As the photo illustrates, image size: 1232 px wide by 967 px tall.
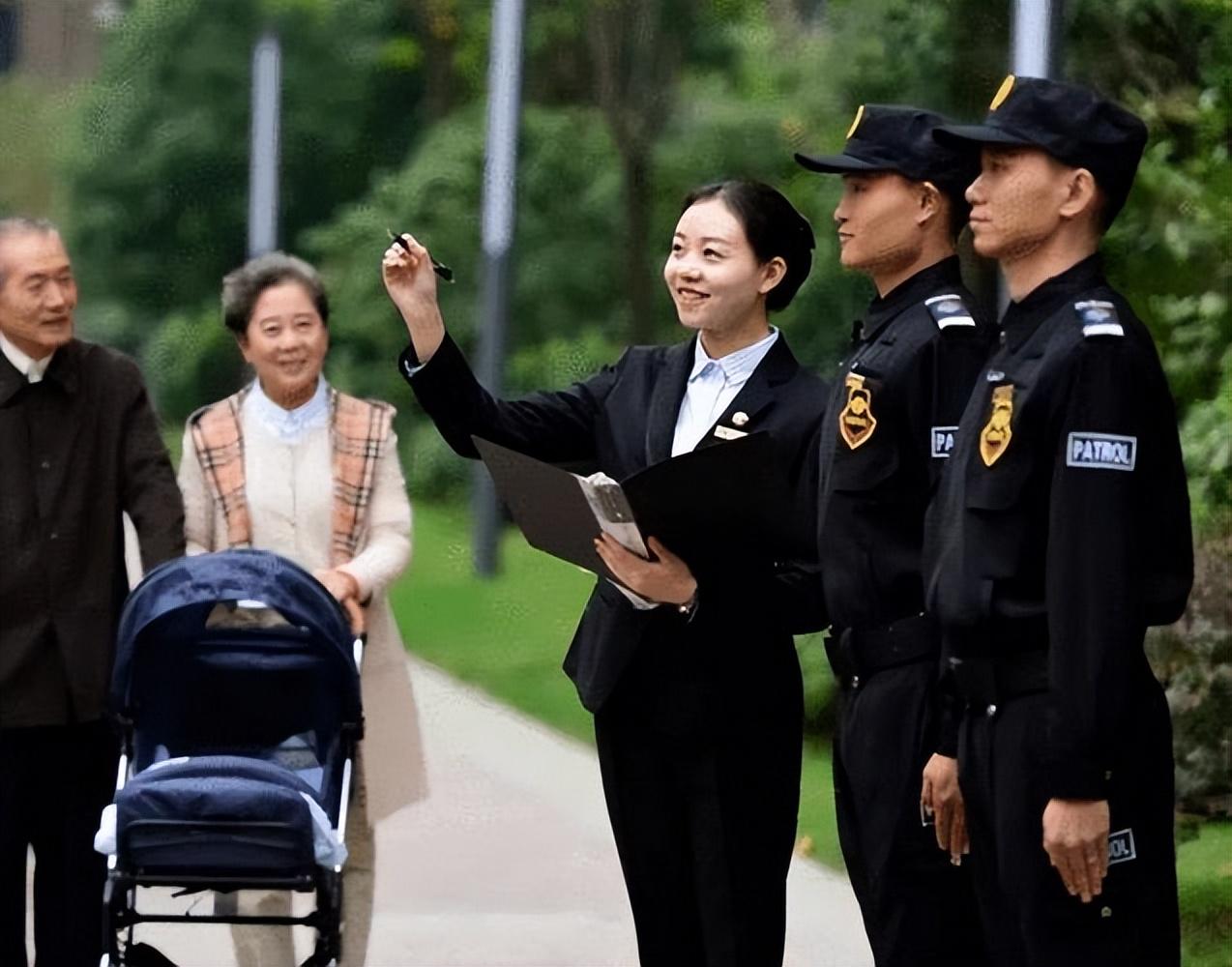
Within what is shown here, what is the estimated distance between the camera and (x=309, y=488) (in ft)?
20.5

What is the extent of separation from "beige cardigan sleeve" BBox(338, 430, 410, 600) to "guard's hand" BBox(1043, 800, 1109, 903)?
2308mm

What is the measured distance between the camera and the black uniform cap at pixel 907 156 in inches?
195

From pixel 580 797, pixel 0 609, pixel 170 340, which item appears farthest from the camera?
pixel 170 340

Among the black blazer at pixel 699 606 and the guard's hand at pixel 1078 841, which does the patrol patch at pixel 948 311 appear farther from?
the guard's hand at pixel 1078 841

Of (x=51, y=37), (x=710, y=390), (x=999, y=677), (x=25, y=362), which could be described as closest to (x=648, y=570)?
(x=710, y=390)

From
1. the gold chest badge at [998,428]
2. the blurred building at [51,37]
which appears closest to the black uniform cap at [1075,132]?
the gold chest badge at [998,428]

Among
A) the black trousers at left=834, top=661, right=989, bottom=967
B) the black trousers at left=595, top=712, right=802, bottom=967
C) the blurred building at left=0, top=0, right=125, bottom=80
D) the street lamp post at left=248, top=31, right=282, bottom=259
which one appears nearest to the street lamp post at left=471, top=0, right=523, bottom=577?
the street lamp post at left=248, top=31, right=282, bottom=259

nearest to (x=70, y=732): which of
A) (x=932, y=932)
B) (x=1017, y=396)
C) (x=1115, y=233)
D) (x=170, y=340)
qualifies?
(x=932, y=932)

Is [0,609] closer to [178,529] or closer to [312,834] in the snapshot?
[178,529]

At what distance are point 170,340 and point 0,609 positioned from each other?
7464mm

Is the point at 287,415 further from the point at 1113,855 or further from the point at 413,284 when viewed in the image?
the point at 1113,855

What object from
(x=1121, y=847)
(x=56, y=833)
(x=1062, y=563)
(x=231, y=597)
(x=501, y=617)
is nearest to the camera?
(x=1062, y=563)

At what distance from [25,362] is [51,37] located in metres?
7.15

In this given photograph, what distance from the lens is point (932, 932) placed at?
4.76 meters
